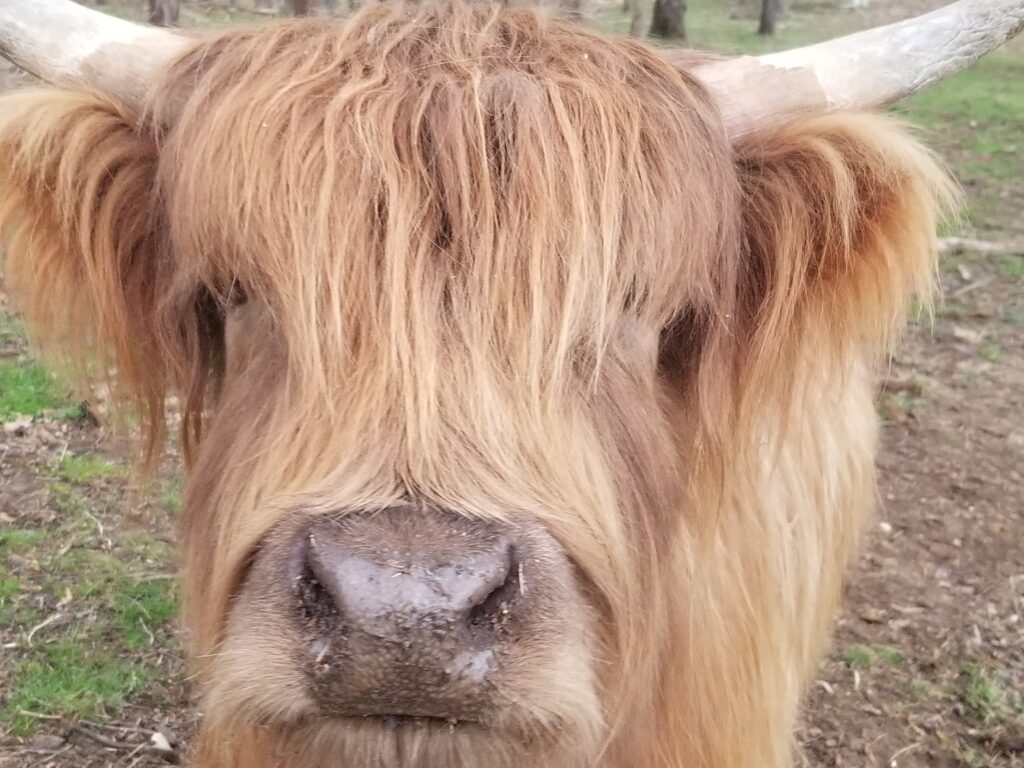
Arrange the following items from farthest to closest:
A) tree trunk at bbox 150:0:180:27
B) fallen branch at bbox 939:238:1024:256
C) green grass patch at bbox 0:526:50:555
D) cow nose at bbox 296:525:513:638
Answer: tree trunk at bbox 150:0:180:27 < fallen branch at bbox 939:238:1024:256 < green grass patch at bbox 0:526:50:555 < cow nose at bbox 296:525:513:638

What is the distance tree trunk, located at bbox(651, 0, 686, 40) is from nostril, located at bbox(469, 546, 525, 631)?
14328mm

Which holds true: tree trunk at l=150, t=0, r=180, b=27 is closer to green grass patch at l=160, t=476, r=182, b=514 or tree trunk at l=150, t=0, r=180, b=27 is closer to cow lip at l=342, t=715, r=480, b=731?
green grass patch at l=160, t=476, r=182, b=514

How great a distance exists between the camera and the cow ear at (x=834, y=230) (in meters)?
1.70

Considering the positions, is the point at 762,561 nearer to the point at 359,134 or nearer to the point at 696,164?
the point at 696,164

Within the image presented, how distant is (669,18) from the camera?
578 inches

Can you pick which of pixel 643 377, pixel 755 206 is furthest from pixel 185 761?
pixel 755 206

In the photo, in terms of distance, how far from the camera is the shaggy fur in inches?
57.6

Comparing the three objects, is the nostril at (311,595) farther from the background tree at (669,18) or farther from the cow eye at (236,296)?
the background tree at (669,18)

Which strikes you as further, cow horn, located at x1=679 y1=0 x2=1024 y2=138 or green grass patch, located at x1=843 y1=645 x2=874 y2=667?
green grass patch, located at x1=843 y1=645 x2=874 y2=667

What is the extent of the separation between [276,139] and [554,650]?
878mm

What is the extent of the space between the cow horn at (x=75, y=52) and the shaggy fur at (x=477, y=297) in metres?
0.06

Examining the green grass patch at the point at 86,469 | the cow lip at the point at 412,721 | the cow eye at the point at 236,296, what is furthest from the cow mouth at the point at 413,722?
the green grass patch at the point at 86,469

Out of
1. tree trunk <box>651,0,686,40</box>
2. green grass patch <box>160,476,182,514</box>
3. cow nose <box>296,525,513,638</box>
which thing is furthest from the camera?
tree trunk <box>651,0,686,40</box>

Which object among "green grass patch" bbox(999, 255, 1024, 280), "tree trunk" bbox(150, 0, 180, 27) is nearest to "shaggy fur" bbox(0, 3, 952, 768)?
"green grass patch" bbox(999, 255, 1024, 280)
